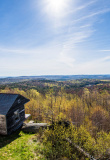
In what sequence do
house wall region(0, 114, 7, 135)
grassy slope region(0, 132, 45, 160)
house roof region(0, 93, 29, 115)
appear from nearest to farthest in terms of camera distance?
grassy slope region(0, 132, 45, 160) → house wall region(0, 114, 7, 135) → house roof region(0, 93, 29, 115)

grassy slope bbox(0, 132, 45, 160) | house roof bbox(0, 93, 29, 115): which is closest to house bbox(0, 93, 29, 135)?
house roof bbox(0, 93, 29, 115)

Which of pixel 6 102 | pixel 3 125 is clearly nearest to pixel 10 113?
pixel 3 125

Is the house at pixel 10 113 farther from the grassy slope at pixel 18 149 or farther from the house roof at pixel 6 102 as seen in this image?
the grassy slope at pixel 18 149

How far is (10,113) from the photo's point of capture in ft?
54.9

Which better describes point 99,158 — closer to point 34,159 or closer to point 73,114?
point 34,159

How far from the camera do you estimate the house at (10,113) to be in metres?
15.8

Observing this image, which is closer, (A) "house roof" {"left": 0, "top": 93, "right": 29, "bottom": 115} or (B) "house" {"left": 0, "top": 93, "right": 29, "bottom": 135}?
(B) "house" {"left": 0, "top": 93, "right": 29, "bottom": 135}

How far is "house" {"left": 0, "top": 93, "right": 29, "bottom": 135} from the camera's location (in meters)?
15.8

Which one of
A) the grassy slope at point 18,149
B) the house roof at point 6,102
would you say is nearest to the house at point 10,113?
the house roof at point 6,102

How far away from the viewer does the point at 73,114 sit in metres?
36.8

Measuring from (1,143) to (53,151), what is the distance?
23.9 feet

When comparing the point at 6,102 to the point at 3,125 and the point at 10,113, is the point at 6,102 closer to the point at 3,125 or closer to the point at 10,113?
the point at 10,113

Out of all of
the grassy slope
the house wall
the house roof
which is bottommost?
the grassy slope

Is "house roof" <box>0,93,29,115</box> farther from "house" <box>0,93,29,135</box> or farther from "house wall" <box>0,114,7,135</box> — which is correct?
"house wall" <box>0,114,7,135</box>
